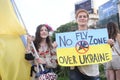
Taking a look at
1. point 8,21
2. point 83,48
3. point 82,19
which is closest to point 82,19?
point 82,19

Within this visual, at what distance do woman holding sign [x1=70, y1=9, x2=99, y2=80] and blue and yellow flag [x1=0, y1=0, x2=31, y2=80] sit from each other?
758 millimetres

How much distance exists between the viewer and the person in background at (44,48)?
6559mm

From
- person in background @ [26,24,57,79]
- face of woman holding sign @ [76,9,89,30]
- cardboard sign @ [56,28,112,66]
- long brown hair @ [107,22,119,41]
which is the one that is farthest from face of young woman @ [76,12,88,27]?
long brown hair @ [107,22,119,41]

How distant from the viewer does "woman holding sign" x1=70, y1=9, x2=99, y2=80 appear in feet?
21.4

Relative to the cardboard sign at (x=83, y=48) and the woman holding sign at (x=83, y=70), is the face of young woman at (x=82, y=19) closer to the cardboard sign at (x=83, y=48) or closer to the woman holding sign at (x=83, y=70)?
the woman holding sign at (x=83, y=70)

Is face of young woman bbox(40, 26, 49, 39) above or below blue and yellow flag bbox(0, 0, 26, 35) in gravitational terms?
below

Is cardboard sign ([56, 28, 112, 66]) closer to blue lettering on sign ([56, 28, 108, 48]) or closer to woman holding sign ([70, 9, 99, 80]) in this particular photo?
blue lettering on sign ([56, 28, 108, 48])

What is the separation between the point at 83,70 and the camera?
21.5 ft

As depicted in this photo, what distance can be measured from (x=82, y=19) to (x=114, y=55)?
1551mm

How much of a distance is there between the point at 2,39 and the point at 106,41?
1.73m

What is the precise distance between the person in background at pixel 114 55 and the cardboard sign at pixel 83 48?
0.48 metres

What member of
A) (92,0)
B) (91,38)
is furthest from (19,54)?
(92,0)

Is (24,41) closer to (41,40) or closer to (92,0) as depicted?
(41,40)

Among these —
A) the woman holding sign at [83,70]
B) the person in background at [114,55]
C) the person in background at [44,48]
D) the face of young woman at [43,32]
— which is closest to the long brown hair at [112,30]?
the person in background at [114,55]
